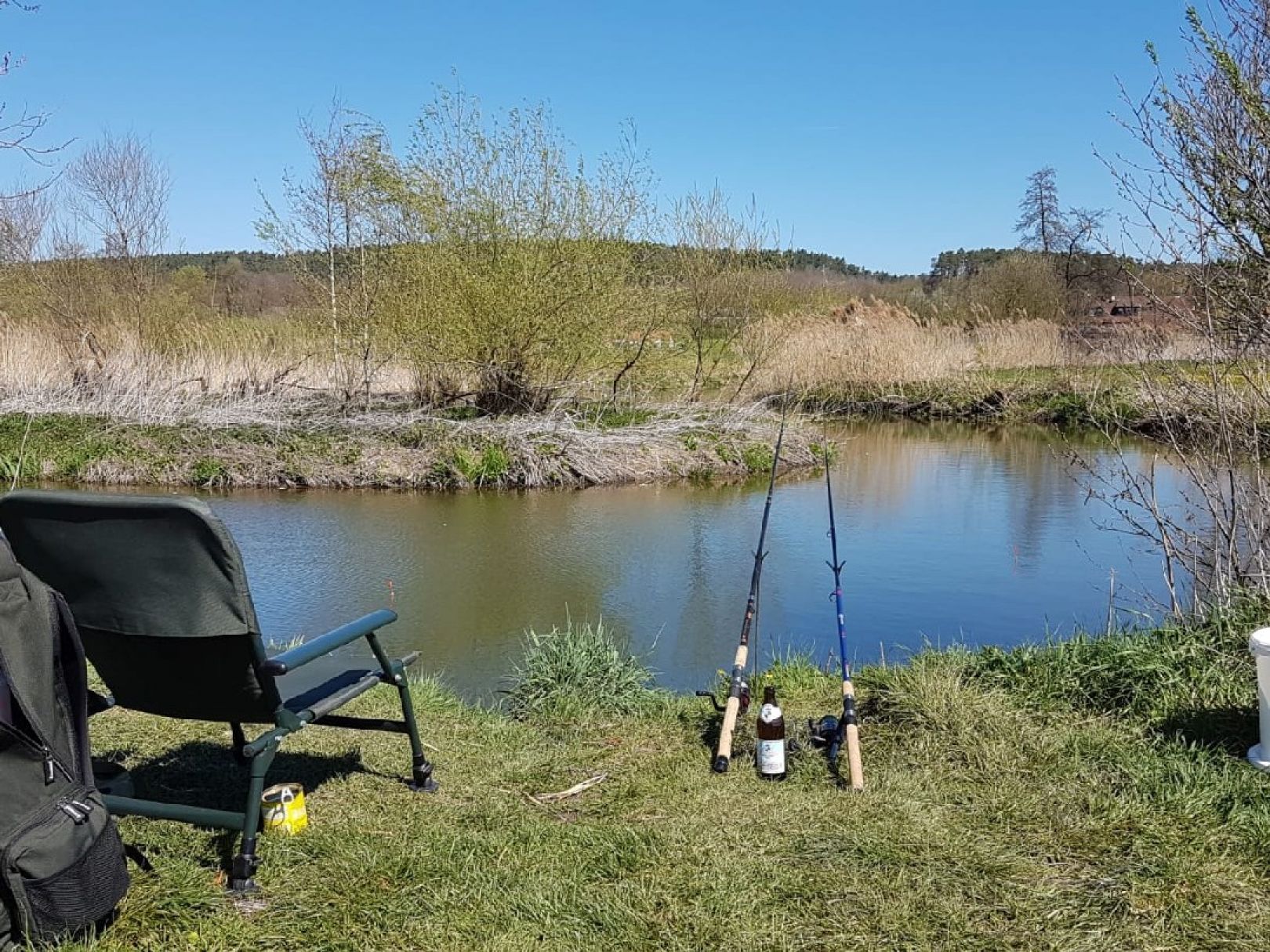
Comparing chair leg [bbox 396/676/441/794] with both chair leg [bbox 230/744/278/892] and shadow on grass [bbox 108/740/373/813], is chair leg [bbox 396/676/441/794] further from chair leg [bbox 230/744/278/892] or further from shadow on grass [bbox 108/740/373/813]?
chair leg [bbox 230/744/278/892]

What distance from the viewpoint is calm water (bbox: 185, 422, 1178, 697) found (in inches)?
260

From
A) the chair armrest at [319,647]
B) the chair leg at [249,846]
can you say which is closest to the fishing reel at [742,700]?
the chair armrest at [319,647]

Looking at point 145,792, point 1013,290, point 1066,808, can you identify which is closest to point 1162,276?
point 1066,808

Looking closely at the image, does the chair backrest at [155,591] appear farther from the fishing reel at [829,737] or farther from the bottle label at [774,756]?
the fishing reel at [829,737]

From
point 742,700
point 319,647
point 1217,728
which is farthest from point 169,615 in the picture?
point 1217,728

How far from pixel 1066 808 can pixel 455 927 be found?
1.75 metres

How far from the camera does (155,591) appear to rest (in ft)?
9.06

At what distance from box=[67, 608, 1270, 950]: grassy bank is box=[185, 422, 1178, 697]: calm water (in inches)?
60.4

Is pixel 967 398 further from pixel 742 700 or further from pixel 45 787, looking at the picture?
pixel 45 787

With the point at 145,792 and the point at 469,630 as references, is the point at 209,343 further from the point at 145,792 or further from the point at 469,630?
the point at 145,792

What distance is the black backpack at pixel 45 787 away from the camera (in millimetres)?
2271

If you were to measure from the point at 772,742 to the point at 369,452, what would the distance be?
33.1 feet

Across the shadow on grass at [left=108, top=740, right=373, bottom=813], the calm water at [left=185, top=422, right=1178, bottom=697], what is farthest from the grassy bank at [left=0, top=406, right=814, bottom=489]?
the shadow on grass at [left=108, top=740, right=373, bottom=813]

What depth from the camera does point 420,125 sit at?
14.9m
